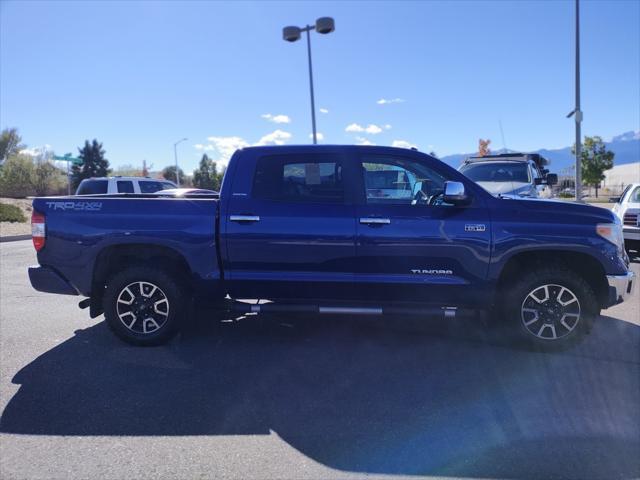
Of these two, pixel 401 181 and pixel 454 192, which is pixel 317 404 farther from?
pixel 401 181

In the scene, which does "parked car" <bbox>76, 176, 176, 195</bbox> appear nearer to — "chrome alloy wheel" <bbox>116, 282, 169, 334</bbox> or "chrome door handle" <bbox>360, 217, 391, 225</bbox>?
"chrome alloy wheel" <bbox>116, 282, 169, 334</bbox>

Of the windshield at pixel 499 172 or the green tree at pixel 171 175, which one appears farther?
the green tree at pixel 171 175

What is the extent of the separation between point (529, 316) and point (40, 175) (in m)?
63.7

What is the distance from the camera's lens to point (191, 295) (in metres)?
4.89

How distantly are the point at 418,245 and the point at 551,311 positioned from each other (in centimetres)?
148

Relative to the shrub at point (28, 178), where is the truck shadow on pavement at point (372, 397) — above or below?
below

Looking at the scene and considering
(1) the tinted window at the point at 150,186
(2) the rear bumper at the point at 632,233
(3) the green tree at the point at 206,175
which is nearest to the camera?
(2) the rear bumper at the point at 632,233

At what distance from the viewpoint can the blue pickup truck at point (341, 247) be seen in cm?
448

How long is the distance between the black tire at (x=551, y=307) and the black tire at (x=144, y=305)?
3.33 m

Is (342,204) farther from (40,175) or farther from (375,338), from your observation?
(40,175)

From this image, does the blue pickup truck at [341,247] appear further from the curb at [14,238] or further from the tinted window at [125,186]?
the curb at [14,238]

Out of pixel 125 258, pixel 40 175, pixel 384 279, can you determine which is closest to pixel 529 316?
pixel 384 279

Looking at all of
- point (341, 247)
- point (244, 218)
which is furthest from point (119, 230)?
point (341, 247)

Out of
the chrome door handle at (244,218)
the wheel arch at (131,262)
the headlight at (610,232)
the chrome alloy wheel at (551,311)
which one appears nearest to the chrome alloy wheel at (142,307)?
the wheel arch at (131,262)
